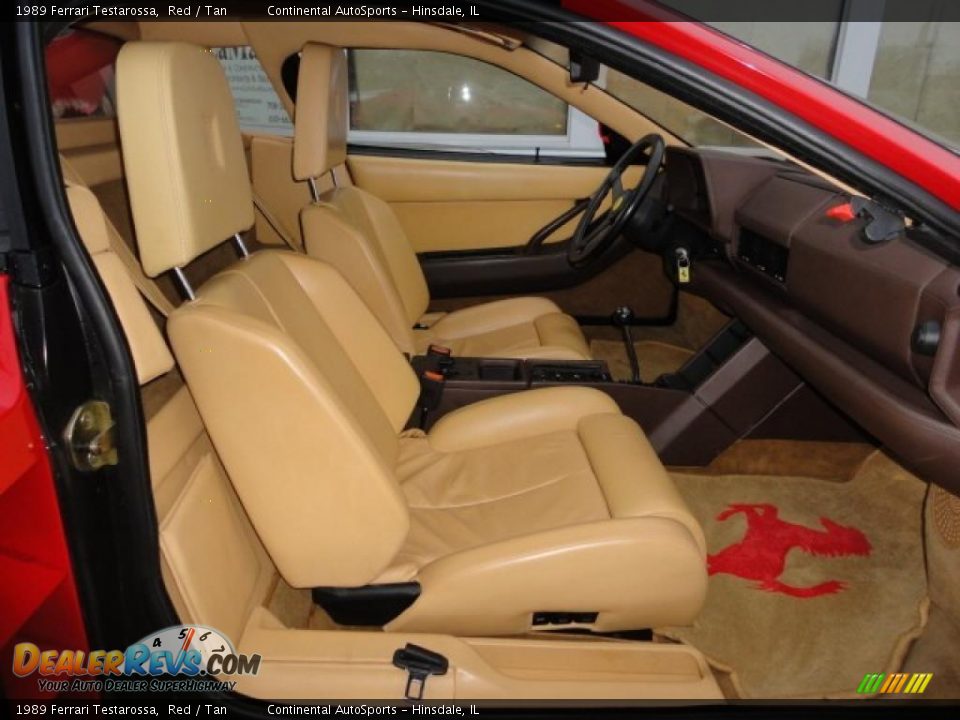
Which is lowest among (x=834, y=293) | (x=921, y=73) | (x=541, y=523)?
(x=541, y=523)

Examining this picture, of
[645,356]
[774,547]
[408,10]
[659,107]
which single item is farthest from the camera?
[659,107]

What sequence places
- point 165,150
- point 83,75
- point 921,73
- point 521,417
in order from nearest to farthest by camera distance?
point 165,150 → point 521,417 → point 83,75 → point 921,73

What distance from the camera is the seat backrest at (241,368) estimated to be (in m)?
0.96

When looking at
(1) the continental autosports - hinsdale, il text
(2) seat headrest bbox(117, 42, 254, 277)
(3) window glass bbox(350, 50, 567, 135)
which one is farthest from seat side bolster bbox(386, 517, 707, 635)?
(3) window glass bbox(350, 50, 567, 135)

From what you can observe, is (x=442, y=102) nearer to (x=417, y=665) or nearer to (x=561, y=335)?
(x=561, y=335)

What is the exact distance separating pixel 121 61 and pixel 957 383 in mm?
1347

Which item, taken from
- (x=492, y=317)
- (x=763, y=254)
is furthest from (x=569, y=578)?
(x=492, y=317)

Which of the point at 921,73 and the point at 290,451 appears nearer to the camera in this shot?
the point at 290,451

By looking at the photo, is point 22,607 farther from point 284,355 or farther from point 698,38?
point 698,38

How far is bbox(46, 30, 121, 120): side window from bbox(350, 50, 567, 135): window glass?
196 centimetres

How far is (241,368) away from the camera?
99 centimetres

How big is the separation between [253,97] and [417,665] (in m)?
A: 3.13

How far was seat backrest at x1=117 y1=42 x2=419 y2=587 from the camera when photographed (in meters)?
0.96

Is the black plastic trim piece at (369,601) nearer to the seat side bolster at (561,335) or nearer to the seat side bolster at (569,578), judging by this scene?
the seat side bolster at (569,578)
